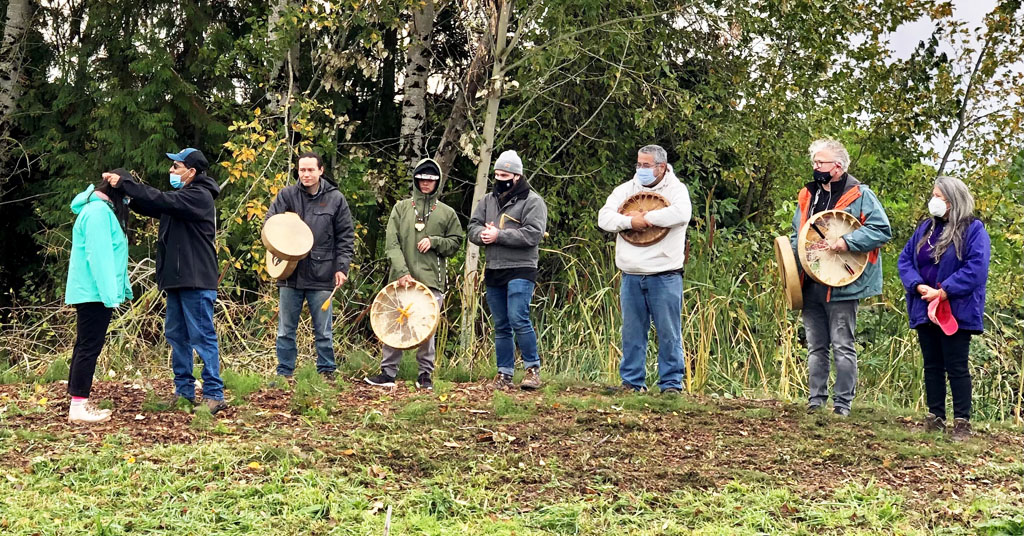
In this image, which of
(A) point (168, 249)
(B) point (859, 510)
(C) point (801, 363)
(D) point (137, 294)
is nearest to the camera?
(B) point (859, 510)

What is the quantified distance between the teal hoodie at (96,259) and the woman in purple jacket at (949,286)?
521 centimetres

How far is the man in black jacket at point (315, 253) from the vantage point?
27.6ft

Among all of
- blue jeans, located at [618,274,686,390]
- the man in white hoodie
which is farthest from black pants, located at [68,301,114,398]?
blue jeans, located at [618,274,686,390]

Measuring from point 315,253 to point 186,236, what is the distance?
145 cm

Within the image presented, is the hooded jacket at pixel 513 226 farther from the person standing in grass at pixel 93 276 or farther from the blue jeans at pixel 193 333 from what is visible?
the person standing in grass at pixel 93 276

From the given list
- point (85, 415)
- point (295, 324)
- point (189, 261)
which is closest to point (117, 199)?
point (189, 261)

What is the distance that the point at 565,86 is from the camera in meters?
13.3

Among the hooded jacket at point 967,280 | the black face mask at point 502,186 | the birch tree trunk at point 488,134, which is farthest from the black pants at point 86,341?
the hooded jacket at point 967,280

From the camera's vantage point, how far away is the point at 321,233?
8422 mm

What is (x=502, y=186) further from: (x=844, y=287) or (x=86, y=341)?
(x=86, y=341)

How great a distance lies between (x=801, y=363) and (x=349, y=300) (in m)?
4.79

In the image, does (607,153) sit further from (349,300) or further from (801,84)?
(349,300)

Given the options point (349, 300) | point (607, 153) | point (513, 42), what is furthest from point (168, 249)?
point (607, 153)

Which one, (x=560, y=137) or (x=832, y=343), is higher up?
(x=560, y=137)
